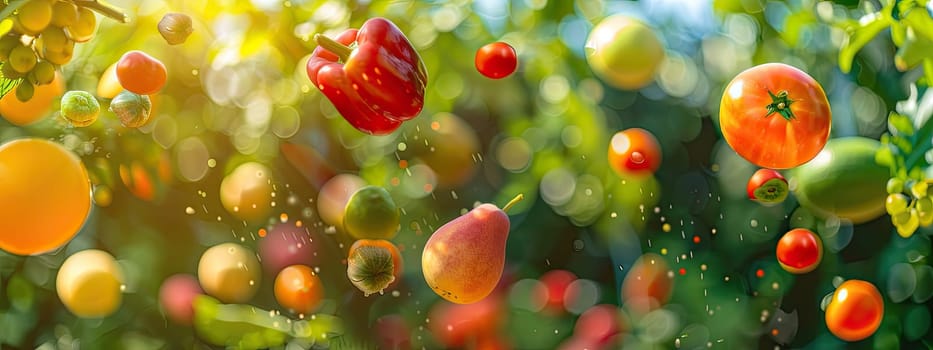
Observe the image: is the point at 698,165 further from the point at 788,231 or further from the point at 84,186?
the point at 84,186

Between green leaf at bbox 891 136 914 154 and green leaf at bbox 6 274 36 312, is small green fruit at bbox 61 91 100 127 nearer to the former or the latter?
green leaf at bbox 6 274 36 312

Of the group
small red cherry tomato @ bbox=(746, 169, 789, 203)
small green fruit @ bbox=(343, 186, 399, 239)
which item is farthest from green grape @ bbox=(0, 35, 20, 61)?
small red cherry tomato @ bbox=(746, 169, 789, 203)

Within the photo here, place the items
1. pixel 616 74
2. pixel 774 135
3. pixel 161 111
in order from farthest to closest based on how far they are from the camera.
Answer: pixel 161 111 → pixel 616 74 → pixel 774 135

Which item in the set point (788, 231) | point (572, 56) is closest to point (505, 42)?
point (572, 56)

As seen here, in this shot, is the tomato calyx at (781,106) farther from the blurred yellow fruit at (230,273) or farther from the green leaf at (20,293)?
the green leaf at (20,293)

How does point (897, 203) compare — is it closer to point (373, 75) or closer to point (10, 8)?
point (373, 75)

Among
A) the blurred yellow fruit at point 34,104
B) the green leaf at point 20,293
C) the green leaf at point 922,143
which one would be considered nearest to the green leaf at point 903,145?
the green leaf at point 922,143

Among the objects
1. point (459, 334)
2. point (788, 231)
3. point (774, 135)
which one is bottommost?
point (459, 334)

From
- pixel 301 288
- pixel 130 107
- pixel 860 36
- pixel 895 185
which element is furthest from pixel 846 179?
pixel 130 107
